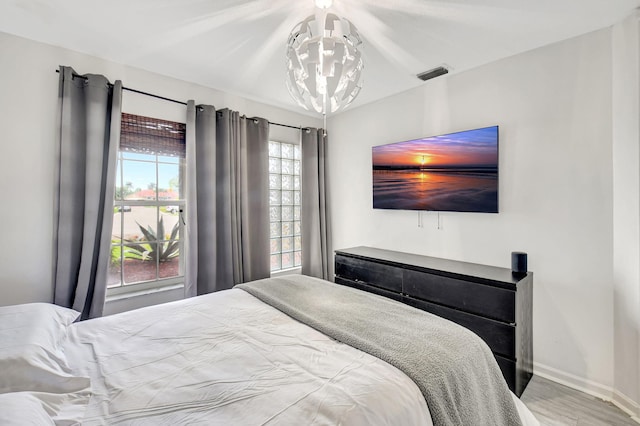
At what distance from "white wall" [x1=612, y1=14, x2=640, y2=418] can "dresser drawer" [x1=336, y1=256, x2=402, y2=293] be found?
1.44 metres

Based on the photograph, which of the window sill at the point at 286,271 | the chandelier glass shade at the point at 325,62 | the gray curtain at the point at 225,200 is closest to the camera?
the chandelier glass shade at the point at 325,62

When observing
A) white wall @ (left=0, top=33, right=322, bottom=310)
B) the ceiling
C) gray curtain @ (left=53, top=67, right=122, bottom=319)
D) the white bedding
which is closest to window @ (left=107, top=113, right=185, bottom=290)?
gray curtain @ (left=53, top=67, right=122, bottom=319)

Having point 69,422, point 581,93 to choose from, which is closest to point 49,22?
point 69,422

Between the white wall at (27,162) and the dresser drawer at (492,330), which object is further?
the white wall at (27,162)

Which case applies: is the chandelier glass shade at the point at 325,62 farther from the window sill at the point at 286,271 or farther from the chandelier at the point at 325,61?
the window sill at the point at 286,271

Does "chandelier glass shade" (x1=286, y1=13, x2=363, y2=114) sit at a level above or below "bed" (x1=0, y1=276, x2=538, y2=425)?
above

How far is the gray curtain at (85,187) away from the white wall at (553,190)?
291 cm

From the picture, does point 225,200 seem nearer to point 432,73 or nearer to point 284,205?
point 284,205

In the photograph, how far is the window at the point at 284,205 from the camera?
12.2 ft

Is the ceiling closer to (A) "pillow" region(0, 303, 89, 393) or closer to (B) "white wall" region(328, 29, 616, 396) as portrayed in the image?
(B) "white wall" region(328, 29, 616, 396)

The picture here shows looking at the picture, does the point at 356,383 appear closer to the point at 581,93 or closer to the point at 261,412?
the point at 261,412

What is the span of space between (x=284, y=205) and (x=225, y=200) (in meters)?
0.95

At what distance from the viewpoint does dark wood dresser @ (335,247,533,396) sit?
1.99 m

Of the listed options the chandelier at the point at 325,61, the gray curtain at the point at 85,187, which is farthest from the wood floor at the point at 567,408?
the gray curtain at the point at 85,187
